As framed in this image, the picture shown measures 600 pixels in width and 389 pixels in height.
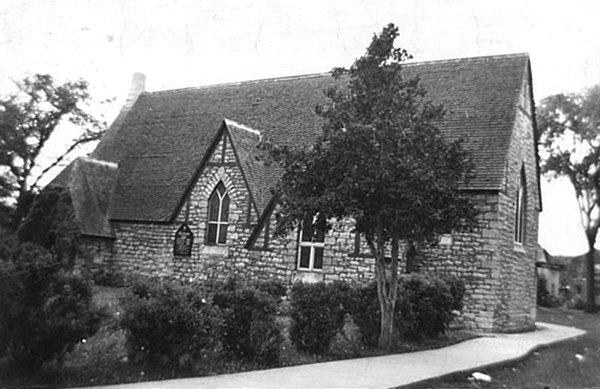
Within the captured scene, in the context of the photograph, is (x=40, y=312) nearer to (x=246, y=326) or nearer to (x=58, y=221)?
(x=246, y=326)

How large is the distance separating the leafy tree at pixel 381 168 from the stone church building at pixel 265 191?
332 centimetres

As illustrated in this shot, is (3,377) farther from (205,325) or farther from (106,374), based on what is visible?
(205,325)

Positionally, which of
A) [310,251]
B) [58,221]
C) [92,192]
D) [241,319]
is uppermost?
[92,192]

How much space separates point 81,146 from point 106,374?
2630 cm

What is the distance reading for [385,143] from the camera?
11828mm

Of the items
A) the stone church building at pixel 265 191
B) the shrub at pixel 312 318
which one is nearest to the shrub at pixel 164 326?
the shrub at pixel 312 318

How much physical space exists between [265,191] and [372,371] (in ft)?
42.3

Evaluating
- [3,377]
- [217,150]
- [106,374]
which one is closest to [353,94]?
[106,374]

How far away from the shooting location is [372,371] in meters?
9.34

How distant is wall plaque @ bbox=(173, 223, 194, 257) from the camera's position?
897 inches

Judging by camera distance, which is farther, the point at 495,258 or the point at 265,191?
the point at 265,191

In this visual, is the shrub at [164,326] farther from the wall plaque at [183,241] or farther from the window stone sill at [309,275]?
the wall plaque at [183,241]

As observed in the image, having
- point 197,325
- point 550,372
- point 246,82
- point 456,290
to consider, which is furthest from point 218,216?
point 197,325

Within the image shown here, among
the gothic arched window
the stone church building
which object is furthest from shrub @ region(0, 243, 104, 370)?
the gothic arched window
